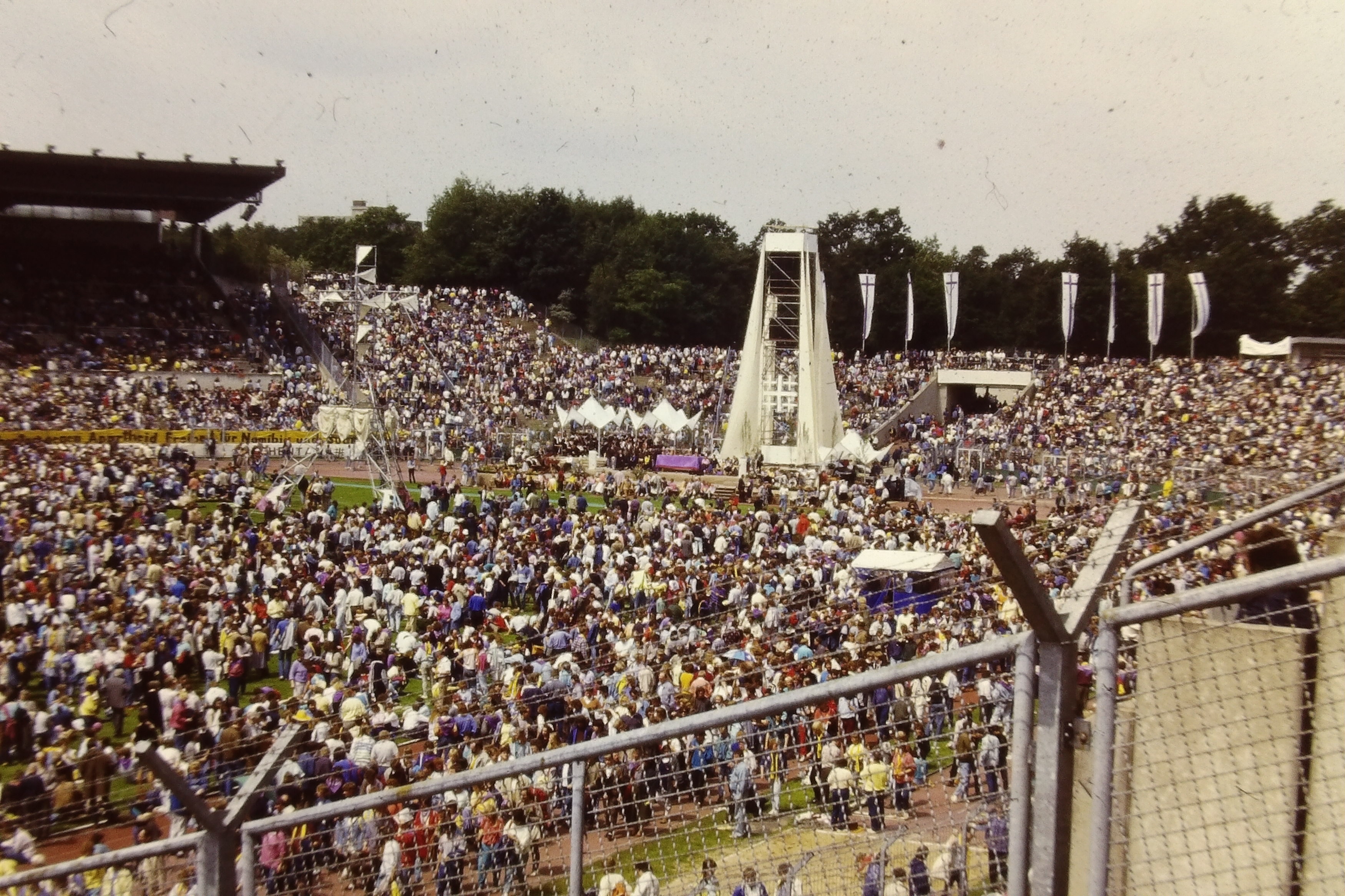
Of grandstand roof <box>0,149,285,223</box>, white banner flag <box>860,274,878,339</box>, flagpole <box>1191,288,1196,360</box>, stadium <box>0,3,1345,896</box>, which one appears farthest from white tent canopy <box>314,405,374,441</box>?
flagpole <box>1191,288,1196,360</box>

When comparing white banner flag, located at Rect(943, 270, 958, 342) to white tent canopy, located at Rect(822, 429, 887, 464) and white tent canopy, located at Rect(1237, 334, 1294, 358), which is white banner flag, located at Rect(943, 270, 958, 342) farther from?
white tent canopy, located at Rect(822, 429, 887, 464)

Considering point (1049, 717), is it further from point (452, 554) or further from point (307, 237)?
point (307, 237)

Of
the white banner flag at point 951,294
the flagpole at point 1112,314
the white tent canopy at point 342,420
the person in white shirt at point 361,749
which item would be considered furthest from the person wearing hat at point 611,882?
the flagpole at point 1112,314

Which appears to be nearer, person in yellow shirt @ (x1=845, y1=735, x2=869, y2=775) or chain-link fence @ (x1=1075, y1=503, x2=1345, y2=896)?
chain-link fence @ (x1=1075, y1=503, x2=1345, y2=896)

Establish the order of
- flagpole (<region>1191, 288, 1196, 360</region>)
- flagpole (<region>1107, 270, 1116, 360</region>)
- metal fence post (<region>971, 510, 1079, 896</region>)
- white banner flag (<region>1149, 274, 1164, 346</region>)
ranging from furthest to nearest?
flagpole (<region>1191, 288, 1196, 360</region>)
flagpole (<region>1107, 270, 1116, 360</region>)
white banner flag (<region>1149, 274, 1164, 346</region>)
metal fence post (<region>971, 510, 1079, 896</region>)

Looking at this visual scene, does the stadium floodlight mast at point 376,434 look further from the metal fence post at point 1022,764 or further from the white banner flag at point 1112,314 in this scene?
the white banner flag at point 1112,314

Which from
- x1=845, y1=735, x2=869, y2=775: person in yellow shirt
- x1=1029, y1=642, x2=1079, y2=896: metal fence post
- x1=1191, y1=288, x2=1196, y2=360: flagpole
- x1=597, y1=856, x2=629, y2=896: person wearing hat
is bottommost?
x1=597, y1=856, x2=629, y2=896: person wearing hat
